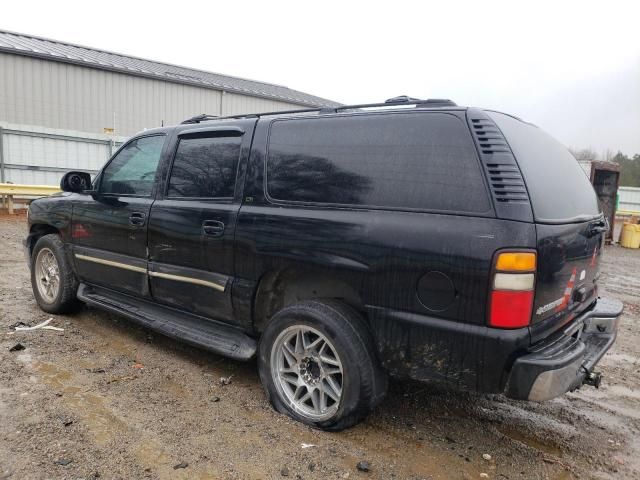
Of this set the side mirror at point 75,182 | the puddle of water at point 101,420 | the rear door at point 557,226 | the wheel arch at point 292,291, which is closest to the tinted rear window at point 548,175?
the rear door at point 557,226

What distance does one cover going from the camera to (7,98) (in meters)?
17.7

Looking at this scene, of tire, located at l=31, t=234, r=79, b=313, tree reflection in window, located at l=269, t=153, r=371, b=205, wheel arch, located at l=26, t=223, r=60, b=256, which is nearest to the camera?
tree reflection in window, located at l=269, t=153, r=371, b=205

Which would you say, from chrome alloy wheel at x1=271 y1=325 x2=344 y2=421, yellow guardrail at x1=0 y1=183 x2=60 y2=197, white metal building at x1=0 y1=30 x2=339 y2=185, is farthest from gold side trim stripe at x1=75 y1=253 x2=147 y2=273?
white metal building at x1=0 y1=30 x2=339 y2=185

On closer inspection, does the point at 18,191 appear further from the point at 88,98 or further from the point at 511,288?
the point at 511,288

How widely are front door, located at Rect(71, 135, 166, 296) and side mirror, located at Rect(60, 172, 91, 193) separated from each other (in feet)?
0.45

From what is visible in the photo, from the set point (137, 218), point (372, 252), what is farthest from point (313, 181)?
point (137, 218)

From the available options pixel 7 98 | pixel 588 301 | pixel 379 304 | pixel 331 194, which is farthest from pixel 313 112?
pixel 7 98

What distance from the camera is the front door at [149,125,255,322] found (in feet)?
10.6

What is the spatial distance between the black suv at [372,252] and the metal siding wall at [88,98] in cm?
1814

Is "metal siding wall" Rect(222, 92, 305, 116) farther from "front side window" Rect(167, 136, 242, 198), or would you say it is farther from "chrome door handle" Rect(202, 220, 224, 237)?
"chrome door handle" Rect(202, 220, 224, 237)

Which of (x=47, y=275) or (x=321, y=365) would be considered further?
(x=47, y=275)

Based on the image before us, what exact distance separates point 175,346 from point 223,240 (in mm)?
1466

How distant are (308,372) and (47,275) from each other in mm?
3443

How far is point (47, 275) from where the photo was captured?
4.83m
